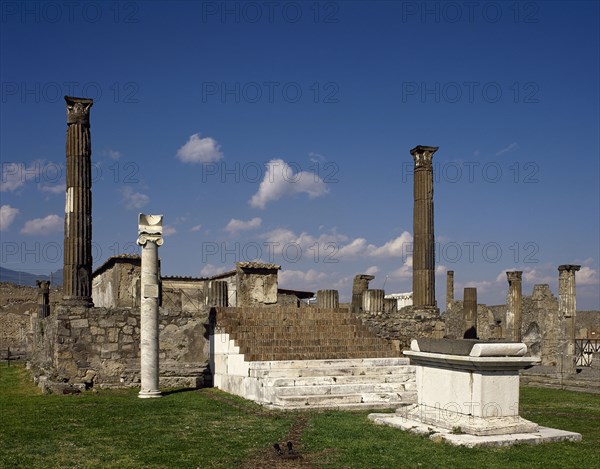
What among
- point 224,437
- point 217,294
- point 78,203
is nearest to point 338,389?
point 224,437

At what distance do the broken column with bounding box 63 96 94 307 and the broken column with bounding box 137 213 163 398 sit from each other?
2.58 meters

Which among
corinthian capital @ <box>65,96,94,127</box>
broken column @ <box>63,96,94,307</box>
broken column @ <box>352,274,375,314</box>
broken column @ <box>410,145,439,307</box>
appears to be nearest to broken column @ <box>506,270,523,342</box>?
broken column @ <box>352,274,375,314</box>

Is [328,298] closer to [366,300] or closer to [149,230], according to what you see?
[366,300]

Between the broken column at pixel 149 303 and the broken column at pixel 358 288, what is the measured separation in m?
6.25

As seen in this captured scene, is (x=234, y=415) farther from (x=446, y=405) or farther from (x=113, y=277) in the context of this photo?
(x=113, y=277)

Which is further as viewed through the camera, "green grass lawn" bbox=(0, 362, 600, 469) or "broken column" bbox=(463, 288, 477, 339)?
"broken column" bbox=(463, 288, 477, 339)

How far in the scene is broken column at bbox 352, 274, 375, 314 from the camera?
19094 mm

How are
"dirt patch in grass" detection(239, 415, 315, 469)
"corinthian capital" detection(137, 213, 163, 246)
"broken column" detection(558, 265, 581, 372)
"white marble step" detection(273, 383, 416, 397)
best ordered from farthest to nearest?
"broken column" detection(558, 265, 581, 372) < "corinthian capital" detection(137, 213, 163, 246) < "white marble step" detection(273, 383, 416, 397) < "dirt patch in grass" detection(239, 415, 315, 469)

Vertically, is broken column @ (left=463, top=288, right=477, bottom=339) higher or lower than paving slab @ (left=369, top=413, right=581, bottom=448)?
higher

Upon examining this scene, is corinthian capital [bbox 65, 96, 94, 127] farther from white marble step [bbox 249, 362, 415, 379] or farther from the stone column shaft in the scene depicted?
the stone column shaft

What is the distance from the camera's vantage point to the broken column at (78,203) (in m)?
16.9

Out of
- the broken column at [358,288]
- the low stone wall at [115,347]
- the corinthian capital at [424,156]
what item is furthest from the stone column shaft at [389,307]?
the low stone wall at [115,347]

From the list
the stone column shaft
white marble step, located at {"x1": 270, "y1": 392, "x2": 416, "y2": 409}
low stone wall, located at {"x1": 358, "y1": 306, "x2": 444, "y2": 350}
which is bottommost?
white marble step, located at {"x1": 270, "y1": 392, "x2": 416, "y2": 409}

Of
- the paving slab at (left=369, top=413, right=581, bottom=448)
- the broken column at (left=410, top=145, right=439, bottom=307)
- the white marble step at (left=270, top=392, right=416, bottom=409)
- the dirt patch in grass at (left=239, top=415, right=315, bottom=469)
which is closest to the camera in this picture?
the dirt patch in grass at (left=239, top=415, right=315, bottom=469)
